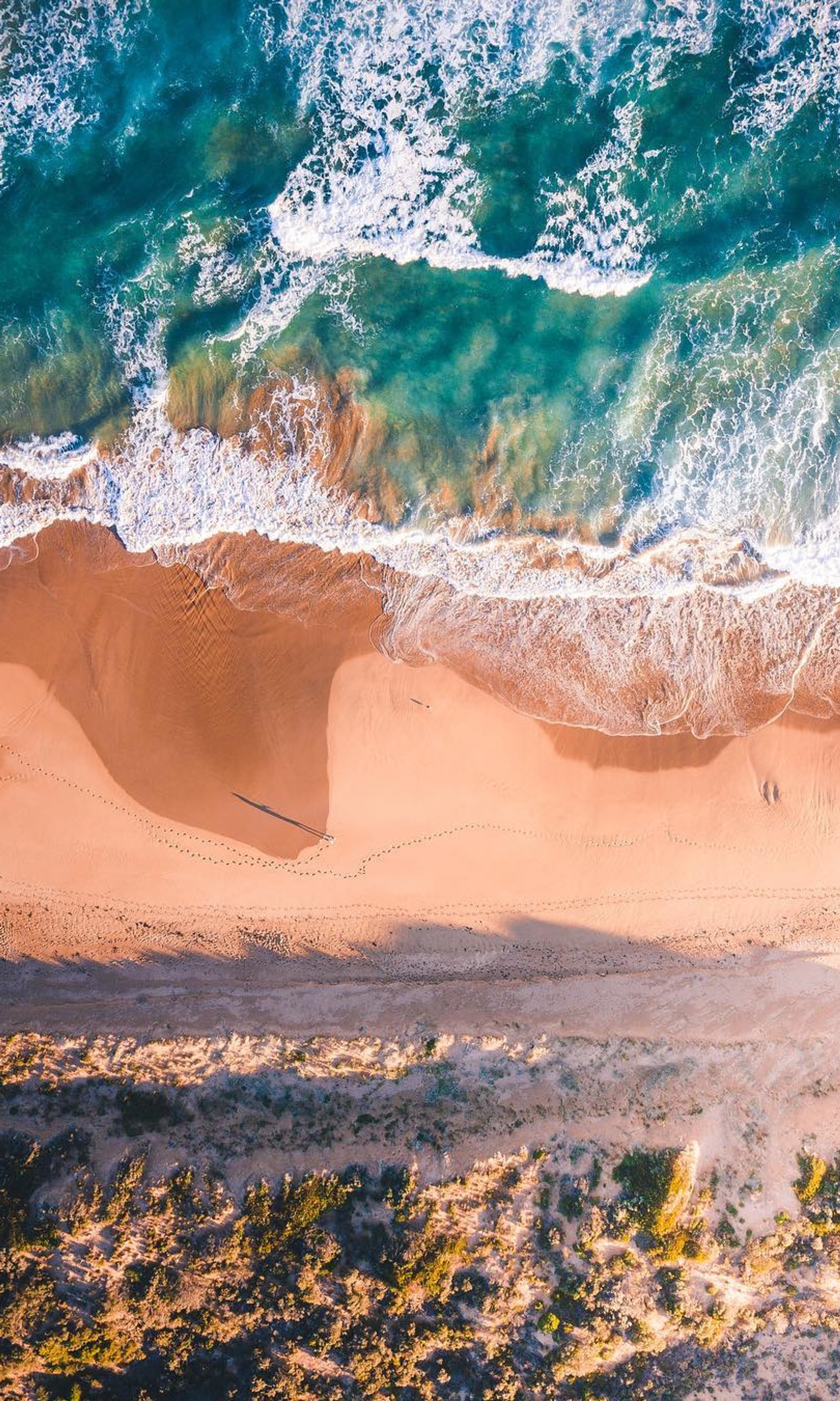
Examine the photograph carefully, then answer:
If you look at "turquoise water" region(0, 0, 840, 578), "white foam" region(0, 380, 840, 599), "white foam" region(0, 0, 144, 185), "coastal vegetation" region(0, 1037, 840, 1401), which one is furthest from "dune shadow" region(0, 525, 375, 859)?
"white foam" region(0, 0, 144, 185)

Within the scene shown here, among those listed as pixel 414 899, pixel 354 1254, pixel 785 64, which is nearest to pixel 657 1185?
pixel 354 1254

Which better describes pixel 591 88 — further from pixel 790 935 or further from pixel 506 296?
pixel 790 935

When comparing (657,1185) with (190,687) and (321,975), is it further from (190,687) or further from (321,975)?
(190,687)

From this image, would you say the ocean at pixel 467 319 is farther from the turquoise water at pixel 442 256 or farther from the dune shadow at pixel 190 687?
the dune shadow at pixel 190 687

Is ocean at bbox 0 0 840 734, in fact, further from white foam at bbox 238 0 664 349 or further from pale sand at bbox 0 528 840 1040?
pale sand at bbox 0 528 840 1040

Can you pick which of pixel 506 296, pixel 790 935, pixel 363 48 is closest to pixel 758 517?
pixel 506 296

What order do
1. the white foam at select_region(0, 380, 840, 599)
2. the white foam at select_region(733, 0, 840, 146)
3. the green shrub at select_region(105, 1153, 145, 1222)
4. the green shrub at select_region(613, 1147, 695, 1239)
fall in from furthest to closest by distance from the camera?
1. the white foam at select_region(0, 380, 840, 599)
2. the white foam at select_region(733, 0, 840, 146)
3. the green shrub at select_region(613, 1147, 695, 1239)
4. the green shrub at select_region(105, 1153, 145, 1222)
